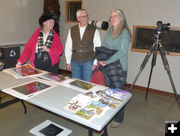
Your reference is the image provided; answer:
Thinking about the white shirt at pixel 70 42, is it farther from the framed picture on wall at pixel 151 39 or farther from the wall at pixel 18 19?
the wall at pixel 18 19

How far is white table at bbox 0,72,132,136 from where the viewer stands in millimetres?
1047

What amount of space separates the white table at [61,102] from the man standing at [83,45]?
2.41 ft

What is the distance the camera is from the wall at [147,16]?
293 cm

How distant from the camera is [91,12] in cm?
365

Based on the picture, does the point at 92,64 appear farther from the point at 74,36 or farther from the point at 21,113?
the point at 21,113

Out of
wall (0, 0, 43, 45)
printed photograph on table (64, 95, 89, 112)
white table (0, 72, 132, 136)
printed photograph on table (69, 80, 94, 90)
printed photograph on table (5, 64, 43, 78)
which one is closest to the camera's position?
white table (0, 72, 132, 136)

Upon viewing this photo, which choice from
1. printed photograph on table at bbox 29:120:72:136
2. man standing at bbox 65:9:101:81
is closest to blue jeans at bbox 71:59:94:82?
man standing at bbox 65:9:101:81

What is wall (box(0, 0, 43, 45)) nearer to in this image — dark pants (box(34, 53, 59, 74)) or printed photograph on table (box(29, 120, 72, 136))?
dark pants (box(34, 53, 59, 74))

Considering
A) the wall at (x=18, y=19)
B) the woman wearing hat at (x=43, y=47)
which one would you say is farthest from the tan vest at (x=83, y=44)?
the wall at (x=18, y=19)

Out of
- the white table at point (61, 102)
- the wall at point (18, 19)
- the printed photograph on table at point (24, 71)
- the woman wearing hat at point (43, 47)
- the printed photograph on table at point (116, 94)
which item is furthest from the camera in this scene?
the wall at point (18, 19)

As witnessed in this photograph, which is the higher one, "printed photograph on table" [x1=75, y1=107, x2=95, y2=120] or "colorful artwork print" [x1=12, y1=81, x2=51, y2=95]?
"colorful artwork print" [x1=12, y1=81, x2=51, y2=95]

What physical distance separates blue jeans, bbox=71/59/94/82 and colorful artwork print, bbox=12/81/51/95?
29.7 inches

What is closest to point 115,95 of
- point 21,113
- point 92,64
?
point 92,64

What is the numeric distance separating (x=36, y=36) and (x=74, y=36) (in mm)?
480
